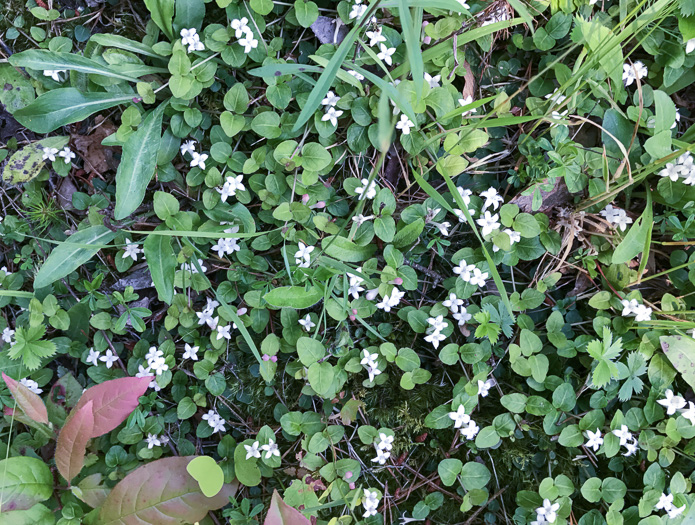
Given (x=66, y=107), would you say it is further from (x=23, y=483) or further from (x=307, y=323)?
(x=23, y=483)

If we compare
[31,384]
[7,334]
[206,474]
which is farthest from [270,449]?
[7,334]

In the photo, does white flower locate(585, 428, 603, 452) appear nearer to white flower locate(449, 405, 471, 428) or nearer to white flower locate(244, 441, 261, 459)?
white flower locate(449, 405, 471, 428)

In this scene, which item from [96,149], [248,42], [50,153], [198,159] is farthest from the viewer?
[96,149]

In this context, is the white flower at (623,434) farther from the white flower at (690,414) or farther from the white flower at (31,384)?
the white flower at (31,384)

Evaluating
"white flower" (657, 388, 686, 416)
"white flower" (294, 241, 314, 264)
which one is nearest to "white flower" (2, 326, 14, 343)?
"white flower" (294, 241, 314, 264)

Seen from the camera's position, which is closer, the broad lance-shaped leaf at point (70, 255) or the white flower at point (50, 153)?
the broad lance-shaped leaf at point (70, 255)

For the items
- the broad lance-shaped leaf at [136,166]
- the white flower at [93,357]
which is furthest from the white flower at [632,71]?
the white flower at [93,357]

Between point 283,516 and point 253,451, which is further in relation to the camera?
point 253,451
